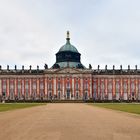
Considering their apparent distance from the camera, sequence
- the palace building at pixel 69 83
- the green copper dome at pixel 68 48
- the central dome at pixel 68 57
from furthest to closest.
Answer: the green copper dome at pixel 68 48
the central dome at pixel 68 57
the palace building at pixel 69 83

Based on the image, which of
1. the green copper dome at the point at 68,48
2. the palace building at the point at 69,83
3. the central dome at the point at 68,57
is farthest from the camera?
the green copper dome at the point at 68,48

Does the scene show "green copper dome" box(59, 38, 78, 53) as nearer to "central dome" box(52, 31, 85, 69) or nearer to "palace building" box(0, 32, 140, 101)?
"central dome" box(52, 31, 85, 69)

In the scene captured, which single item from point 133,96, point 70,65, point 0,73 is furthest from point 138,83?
point 0,73

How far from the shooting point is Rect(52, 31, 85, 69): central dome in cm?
10726

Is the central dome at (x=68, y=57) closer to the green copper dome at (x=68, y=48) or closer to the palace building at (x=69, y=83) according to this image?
the green copper dome at (x=68, y=48)

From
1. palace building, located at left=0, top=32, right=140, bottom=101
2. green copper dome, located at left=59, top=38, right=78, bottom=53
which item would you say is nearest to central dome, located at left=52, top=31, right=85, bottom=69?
green copper dome, located at left=59, top=38, right=78, bottom=53

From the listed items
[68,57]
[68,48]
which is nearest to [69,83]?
[68,57]

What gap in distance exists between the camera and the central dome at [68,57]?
107262 millimetres

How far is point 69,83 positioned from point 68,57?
30.8ft

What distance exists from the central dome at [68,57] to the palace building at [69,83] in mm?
2102

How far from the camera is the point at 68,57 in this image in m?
108

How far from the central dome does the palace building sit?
2102 mm

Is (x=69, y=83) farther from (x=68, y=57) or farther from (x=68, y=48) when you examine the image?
(x=68, y=48)

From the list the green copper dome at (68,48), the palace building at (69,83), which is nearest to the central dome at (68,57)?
the green copper dome at (68,48)
